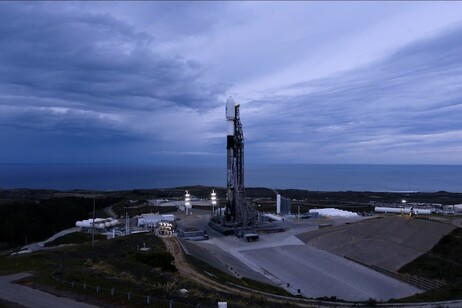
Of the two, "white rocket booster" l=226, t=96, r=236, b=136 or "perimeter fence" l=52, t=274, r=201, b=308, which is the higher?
"white rocket booster" l=226, t=96, r=236, b=136

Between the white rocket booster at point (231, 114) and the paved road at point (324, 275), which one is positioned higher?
the white rocket booster at point (231, 114)

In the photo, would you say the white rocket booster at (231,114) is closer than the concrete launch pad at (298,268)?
No

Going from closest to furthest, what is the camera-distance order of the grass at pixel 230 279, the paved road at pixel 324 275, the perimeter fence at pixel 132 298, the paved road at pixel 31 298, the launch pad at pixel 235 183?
1. the perimeter fence at pixel 132 298
2. the paved road at pixel 31 298
3. the grass at pixel 230 279
4. the paved road at pixel 324 275
5. the launch pad at pixel 235 183

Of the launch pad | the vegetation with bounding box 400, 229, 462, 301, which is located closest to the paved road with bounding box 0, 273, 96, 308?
the vegetation with bounding box 400, 229, 462, 301

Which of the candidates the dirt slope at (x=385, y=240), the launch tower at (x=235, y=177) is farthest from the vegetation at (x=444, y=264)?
the launch tower at (x=235, y=177)

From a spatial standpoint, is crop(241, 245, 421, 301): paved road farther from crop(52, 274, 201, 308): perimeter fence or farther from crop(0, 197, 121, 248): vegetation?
crop(0, 197, 121, 248): vegetation

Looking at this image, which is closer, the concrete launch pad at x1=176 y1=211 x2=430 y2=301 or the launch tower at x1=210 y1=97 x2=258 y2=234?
the concrete launch pad at x1=176 y1=211 x2=430 y2=301

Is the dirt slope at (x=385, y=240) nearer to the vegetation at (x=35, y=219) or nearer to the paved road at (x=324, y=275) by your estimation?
the paved road at (x=324, y=275)

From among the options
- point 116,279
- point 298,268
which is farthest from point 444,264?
point 116,279

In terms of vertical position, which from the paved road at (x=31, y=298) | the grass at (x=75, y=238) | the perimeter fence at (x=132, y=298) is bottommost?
the grass at (x=75, y=238)

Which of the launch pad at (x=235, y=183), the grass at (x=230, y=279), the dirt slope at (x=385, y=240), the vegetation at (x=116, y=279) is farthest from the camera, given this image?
the launch pad at (x=235, y=183)

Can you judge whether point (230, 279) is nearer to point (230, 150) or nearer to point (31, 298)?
point (31, 298)
